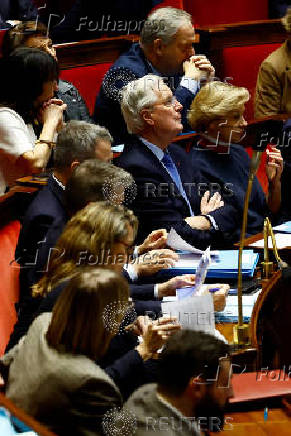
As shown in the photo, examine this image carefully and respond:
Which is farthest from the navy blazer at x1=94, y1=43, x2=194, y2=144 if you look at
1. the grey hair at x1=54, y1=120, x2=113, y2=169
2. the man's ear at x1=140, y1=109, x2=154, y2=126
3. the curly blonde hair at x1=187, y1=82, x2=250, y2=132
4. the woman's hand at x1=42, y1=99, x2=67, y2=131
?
the grey hair at x1=54, y1=120, x2=113, y2=169

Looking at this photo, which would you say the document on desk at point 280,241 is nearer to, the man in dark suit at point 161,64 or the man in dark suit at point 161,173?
the man in dark suit at point 161,173

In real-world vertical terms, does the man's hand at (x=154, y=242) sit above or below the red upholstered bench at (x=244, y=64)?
below

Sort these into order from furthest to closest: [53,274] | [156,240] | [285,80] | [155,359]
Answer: [285,80]
[156,240]
[53,274]
[155,359]

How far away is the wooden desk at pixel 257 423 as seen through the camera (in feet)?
5.98

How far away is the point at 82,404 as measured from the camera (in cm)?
155

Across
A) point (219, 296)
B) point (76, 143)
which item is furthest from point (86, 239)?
point (76, 143)

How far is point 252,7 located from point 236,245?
2.67 meters

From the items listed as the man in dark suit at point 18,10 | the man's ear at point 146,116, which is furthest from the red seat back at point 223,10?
the man's ear at point 146,116

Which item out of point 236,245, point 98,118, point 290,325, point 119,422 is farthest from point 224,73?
point 119,422

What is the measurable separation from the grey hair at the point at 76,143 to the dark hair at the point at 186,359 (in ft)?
3.43

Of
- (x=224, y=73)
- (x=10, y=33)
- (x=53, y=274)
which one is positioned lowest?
(x=53, y=274)

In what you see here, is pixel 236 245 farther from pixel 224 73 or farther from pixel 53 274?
pixel 224 73

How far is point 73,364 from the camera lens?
1.57 meters

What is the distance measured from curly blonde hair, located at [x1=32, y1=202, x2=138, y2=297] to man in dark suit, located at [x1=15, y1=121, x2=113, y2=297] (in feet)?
0.93
